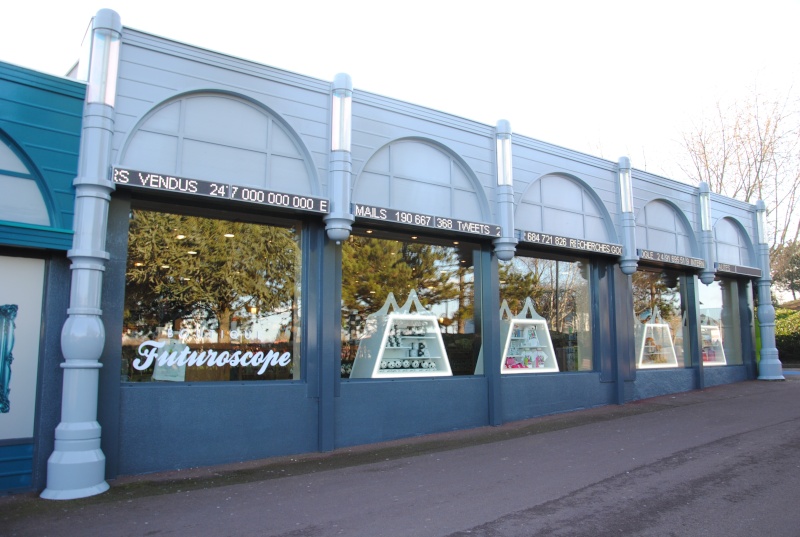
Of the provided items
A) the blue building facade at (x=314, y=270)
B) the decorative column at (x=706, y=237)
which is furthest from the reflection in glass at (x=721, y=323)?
the blue building facade at (x=314, y=270)

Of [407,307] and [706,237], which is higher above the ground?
[706,237]

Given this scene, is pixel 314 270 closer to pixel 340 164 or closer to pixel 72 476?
pixel 340 164

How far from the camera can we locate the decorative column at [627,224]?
44.8 feet

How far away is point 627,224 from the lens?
13.7 m

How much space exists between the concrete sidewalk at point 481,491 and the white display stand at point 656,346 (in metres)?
4.36

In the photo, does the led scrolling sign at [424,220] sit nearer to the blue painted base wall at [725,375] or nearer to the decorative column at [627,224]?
the decorative column at [627,224]

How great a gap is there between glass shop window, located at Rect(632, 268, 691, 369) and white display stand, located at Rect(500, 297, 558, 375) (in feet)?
9.42

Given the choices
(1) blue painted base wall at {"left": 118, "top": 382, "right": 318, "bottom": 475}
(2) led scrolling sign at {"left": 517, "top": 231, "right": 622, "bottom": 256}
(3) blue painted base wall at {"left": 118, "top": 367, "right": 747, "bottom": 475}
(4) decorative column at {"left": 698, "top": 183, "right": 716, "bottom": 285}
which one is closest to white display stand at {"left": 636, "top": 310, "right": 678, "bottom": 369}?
(4) decorative column at {"left": 698, "top": 183, "right": 716, "bottom": 285}

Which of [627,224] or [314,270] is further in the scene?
[627,224]

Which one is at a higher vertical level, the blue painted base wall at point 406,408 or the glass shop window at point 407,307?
the glass shop window at point 407,307

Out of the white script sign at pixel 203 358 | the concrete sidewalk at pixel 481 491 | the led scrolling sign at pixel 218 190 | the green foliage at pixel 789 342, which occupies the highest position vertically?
the led scrolling sign at pixel 218 190

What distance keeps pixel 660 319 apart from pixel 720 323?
3122 millimetres

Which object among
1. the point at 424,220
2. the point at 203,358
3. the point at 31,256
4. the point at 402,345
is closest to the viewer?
the point at 31,256

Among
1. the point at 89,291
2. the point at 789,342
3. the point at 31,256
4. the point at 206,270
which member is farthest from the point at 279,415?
the point at 789,342
